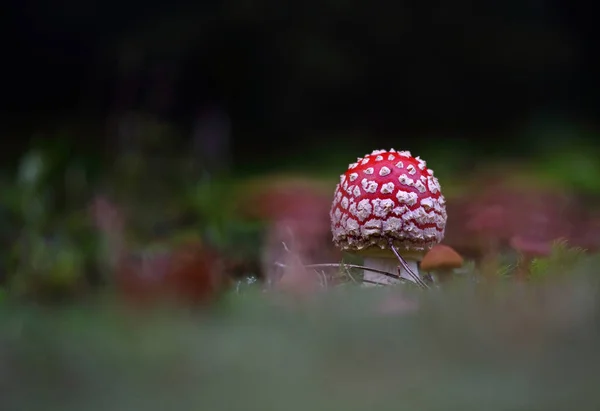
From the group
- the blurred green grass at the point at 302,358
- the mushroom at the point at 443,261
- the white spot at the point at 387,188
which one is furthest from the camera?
the white spot at the point at 387,188

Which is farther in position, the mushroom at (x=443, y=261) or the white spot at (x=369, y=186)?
the white spot at (x=369, y=186)

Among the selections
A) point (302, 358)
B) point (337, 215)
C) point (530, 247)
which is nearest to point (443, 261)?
point (530, 247)

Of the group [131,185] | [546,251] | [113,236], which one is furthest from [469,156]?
[113,236]

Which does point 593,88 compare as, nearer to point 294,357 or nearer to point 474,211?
point 474,211

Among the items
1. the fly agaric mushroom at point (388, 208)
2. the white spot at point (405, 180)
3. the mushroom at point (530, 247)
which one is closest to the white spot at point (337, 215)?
the fly agaric mushroom at point (388, 208)

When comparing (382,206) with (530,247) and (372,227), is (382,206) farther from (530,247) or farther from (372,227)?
(530,247)

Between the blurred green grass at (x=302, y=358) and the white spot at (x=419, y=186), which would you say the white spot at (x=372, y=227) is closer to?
the white spot at (x=419, y=186)

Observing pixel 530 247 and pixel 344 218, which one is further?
pixel 344 218
